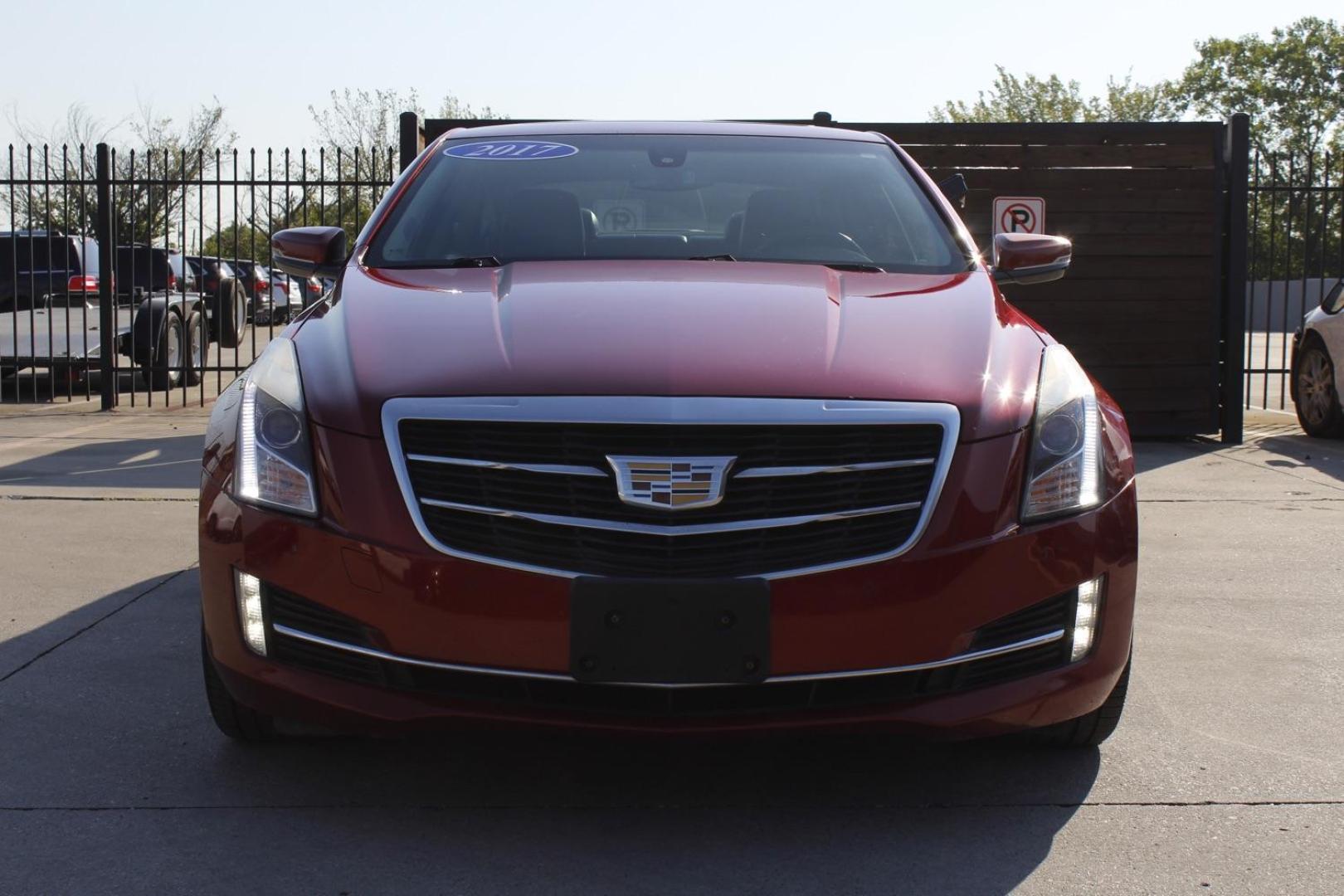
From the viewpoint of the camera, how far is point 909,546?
116 inches

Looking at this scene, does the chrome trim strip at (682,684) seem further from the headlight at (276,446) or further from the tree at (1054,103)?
the tree at (1054,103)

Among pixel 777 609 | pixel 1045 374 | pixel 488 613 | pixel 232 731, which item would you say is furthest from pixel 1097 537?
pixel 232 731

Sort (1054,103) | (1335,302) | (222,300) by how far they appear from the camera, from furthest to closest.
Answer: (1054,103) < (222,300) < (1335,302)

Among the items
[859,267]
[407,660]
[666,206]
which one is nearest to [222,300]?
[666,206]

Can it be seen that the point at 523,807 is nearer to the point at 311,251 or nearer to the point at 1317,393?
the point at 311,251

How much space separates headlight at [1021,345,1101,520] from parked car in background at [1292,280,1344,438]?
8.07 meters

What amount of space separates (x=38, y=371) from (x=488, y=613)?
15.4 meters

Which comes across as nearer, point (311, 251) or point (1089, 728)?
point (1089, 728)

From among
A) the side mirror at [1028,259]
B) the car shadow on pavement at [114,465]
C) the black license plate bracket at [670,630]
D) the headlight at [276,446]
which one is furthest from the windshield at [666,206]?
the car shadow on pavement at [114,465]

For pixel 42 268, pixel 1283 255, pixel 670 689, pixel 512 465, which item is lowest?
pixel 670 689

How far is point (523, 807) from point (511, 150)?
7.34 feet

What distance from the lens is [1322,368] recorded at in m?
10.9

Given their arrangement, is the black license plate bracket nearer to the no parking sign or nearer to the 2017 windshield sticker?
the 2017 windshield sticker

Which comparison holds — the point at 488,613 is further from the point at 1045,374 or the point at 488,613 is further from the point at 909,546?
the point at 1045,374
